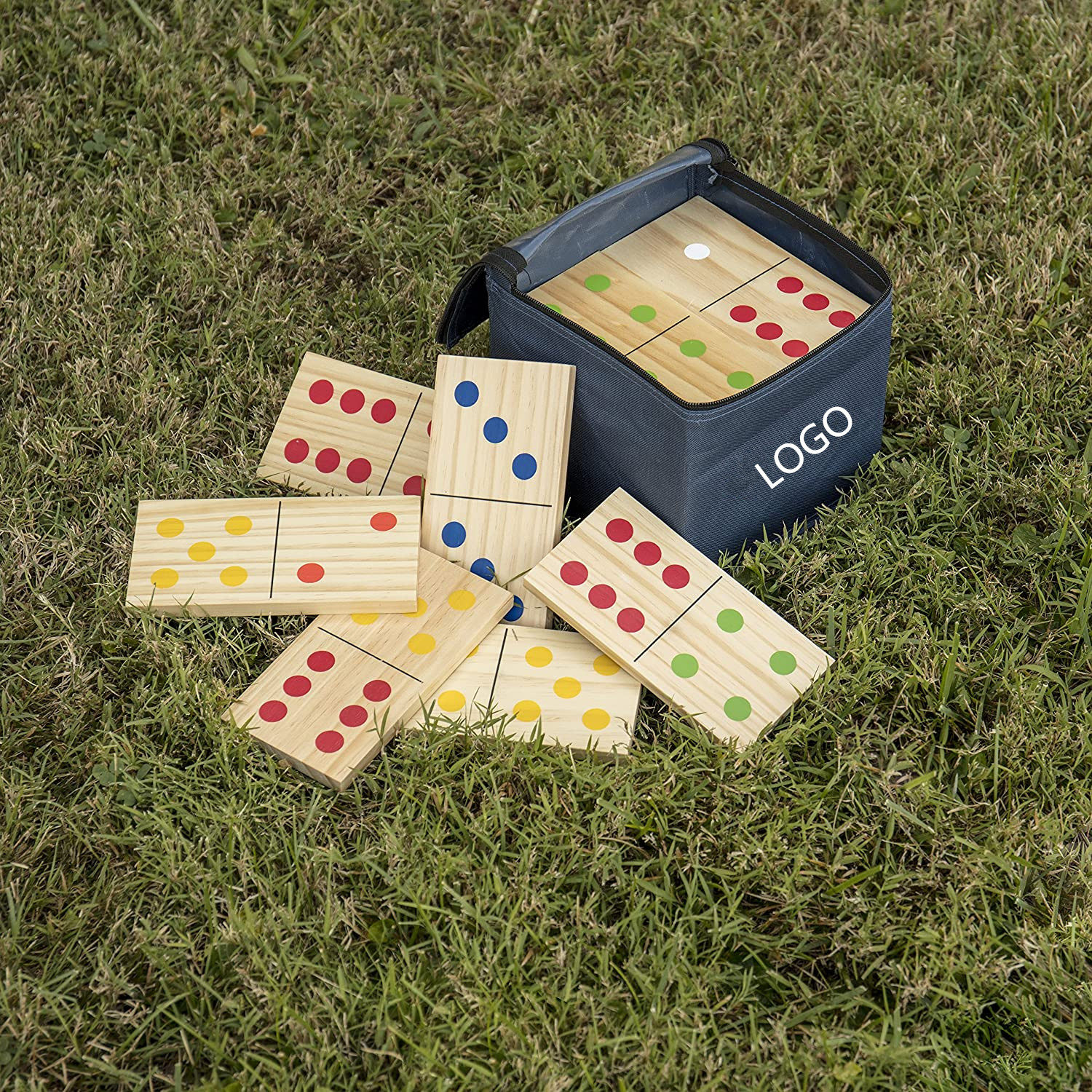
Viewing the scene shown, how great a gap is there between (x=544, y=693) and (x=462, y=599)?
0.80ft

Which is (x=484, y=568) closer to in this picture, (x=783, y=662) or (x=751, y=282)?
(x=783, y=662)

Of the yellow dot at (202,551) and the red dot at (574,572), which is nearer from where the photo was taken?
the red dot at (574,572)

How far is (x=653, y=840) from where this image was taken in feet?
6.70

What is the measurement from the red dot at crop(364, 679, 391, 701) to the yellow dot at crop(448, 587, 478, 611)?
0.64ft

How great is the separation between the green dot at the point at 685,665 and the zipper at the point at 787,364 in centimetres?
45

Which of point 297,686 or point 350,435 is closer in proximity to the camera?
point 297,686

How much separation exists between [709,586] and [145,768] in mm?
1056

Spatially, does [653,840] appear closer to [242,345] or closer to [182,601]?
[182,601]

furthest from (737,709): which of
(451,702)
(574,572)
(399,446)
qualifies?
(399,446)

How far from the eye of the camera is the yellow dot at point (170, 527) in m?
2.41

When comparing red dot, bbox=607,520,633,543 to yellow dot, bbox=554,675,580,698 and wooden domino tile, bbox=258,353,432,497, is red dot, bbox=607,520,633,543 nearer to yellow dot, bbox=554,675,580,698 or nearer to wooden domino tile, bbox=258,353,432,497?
yellow dot, bbox=554,675,580,698

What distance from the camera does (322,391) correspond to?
264cm

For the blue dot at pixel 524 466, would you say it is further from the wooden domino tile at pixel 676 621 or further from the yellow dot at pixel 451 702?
the yellow dot at pixel 451 702

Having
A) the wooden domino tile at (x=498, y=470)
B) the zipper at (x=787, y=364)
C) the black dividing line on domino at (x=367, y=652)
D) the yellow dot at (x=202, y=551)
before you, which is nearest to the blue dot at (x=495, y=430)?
the wooden domino tile at (x=498, y=470)
